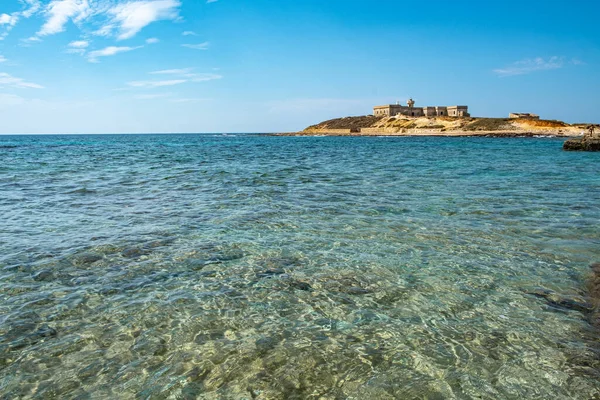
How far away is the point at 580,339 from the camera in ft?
15.0

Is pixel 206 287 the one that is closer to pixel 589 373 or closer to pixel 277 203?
pixel 589 373

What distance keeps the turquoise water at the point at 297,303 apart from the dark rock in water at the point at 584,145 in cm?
3621

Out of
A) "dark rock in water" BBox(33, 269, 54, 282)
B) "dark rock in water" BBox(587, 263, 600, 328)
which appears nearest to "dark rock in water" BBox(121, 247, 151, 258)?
"dark rock in water" BBox(33, 269, 54, 282)

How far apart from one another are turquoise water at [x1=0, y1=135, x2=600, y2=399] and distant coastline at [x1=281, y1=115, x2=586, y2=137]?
9412 cm

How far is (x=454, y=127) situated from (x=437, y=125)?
544cm

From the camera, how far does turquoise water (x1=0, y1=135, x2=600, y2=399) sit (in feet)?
12.9

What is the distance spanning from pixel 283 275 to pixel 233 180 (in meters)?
13.7

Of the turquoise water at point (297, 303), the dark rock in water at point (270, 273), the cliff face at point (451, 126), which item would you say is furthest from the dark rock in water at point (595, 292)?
the cliff face at point (451, 126)

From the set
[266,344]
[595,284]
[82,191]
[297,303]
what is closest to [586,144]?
[595,284]

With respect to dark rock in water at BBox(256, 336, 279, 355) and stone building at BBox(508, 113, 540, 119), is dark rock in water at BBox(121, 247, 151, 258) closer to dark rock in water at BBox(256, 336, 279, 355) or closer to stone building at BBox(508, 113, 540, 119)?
dark rock in water at BBox(256, 336, 279, 355)

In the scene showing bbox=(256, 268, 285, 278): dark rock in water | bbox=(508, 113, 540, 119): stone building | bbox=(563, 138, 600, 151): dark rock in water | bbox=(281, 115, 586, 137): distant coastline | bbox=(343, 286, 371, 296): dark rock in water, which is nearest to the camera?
bbox=(343, 286, 371, 296): dark rock in water

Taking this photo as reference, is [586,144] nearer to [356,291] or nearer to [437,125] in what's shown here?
[356,291]

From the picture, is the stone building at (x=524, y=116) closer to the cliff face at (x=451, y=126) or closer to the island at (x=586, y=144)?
the cliff face at (x=451, y=126)

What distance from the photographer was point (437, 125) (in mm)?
120875
